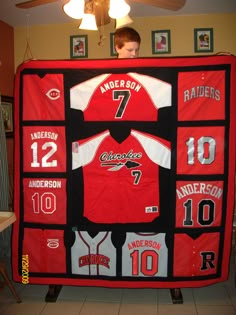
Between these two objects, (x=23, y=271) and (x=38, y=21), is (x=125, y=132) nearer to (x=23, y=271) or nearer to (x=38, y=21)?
(x=23, y=271)

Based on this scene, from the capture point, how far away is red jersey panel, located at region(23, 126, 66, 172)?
2127 millimetres

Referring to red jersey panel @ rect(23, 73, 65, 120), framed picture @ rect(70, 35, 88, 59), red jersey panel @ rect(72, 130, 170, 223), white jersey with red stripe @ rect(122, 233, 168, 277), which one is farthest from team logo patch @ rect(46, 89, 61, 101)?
framed picture @ rect(70, 35, 88, 59)

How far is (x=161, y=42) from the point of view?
366 cm

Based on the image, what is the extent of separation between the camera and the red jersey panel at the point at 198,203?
2098 mm

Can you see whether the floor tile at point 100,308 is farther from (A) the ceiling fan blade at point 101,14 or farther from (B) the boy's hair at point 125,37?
(A) the ceiling fan blade at point 101,14

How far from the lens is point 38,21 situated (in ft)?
12.2

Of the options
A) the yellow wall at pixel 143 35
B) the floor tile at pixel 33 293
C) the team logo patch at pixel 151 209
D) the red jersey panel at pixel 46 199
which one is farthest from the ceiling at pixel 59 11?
the floor tile at pixel 33 293

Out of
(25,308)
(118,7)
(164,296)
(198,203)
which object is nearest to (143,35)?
(118,7)

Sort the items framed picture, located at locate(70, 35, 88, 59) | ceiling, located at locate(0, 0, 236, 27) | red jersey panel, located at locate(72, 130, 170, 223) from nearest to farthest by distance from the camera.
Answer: red jersey panel, located at locate(72, 130, 170, 223) < ceiling, located at locate(0, 0, 236, 27) < framed picture, located at locate(70, 35, 88, 59)

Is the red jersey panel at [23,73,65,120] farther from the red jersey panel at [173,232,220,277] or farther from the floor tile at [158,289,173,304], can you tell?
the floor tile at [158,289,173,304]

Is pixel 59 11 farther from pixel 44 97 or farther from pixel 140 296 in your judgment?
pixel 140 296

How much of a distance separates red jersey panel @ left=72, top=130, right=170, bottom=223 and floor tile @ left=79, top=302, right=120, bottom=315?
2.03 ft

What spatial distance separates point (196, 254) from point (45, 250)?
3.46 feet

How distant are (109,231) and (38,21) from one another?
2780mm
